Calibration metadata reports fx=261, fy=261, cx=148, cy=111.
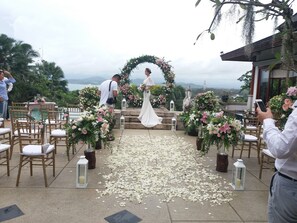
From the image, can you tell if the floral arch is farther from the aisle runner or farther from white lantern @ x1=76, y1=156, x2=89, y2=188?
white lantern @ x1=76, y1=156, x2=89, y2=188

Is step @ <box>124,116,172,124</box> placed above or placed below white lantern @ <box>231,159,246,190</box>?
above

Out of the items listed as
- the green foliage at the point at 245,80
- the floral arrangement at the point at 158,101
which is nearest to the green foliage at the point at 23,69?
the floral arrangement at the point at 158,101

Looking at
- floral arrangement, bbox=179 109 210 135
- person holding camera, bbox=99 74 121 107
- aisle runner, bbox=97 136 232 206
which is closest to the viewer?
aisle runner, bbox=97 136 232 206

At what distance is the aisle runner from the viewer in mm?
3260

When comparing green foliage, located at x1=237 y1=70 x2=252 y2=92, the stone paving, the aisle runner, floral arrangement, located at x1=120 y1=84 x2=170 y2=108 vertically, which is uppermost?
green foliage, located at x1=237 y1=70 x2=252 y2=92

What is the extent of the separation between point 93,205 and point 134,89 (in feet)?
25.2

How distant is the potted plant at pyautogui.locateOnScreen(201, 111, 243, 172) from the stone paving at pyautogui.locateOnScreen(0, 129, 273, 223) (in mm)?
547

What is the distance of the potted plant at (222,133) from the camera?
3963mm

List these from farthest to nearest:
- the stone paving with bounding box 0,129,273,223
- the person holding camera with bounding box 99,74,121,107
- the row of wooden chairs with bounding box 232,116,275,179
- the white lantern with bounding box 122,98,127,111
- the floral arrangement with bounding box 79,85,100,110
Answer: the white lantern with bounding box 122,98,127,111, the floral arrangement with bounding box 79,85,100,110, the person holding camera with bounding box 99,74,121,107, the row of wooden chairs with bounding box 232,116,275,179, the stone paving with bounding box 0,129,273,223

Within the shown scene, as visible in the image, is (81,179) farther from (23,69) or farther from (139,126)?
(23,69)

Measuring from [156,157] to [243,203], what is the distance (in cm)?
207

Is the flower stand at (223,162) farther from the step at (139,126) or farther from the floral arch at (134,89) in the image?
the floral arch at (134,89)

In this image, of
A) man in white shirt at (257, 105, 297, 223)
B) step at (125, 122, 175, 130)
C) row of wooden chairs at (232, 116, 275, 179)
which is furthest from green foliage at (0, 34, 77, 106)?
man in white shirt at (257, 105, 297, 223)

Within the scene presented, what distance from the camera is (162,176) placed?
12.8ft
